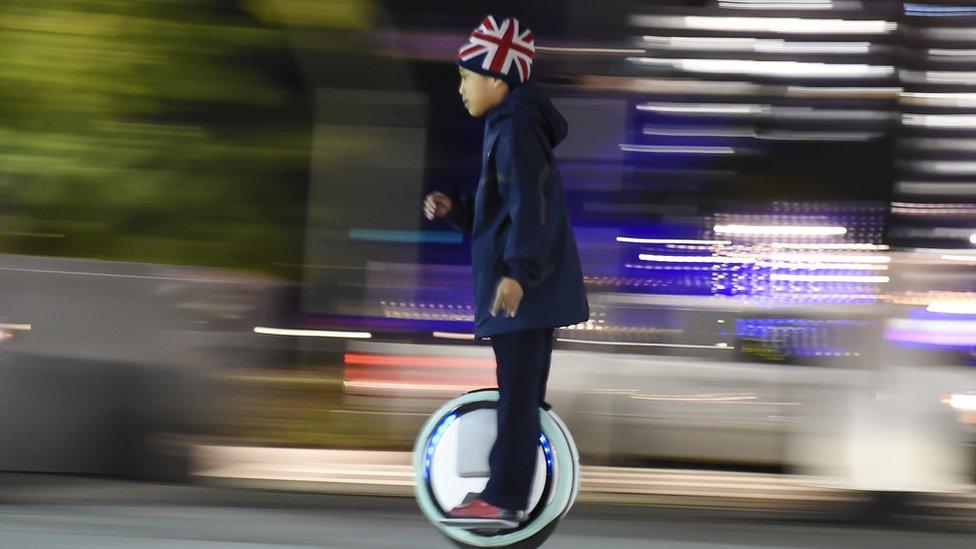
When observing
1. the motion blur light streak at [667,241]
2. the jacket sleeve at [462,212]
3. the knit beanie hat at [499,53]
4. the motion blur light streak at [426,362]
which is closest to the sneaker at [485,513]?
the jacket sleeve at [462,212]

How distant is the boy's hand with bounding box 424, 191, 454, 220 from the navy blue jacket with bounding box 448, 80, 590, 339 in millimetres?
139

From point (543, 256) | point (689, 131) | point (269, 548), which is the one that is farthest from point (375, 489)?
point (543, 256)

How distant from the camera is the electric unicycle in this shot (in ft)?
12.9

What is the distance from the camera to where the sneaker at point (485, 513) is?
3.83m

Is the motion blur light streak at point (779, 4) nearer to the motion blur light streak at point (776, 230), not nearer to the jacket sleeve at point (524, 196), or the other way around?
the motion blur light streak at point (776, 230)

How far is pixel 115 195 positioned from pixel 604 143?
2222 millimetres

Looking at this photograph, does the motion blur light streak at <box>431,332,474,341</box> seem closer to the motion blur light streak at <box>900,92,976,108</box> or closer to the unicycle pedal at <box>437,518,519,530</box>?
the motion blur light streak at <box>900,92,976,108</box>

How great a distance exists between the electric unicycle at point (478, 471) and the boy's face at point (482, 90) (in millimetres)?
812

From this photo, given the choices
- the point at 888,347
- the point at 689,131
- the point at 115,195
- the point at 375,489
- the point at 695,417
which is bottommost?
the point at 375,489

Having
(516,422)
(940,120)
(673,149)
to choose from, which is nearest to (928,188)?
(940,120)

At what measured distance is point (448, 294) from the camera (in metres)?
6.07

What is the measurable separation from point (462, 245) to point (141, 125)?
155 centimetres

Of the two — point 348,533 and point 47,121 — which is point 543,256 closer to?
point 348,533

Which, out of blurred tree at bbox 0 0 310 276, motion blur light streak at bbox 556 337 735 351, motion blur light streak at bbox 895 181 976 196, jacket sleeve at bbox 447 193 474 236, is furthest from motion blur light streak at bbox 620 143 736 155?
jacket sleeve at bbox 447 193 474 236
